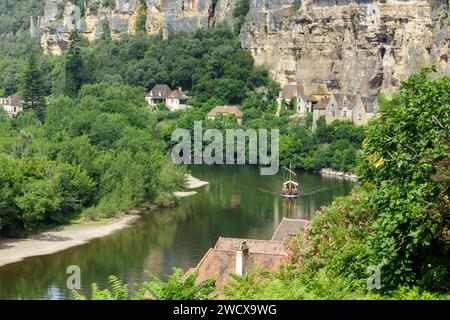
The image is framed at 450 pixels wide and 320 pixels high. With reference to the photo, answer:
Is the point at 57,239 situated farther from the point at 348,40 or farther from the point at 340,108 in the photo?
the point at 348,40

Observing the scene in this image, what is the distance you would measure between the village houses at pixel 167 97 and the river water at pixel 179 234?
2132 cm

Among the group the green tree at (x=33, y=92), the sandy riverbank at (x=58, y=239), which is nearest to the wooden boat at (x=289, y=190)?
the sandy riverbank at (x=58, y=239)

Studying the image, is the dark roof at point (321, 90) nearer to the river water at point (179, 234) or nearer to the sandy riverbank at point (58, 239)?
the river water at point (179, 234)

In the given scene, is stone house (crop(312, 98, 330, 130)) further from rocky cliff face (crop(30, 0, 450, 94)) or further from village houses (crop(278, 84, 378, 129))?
rocky cliff face (crop(30, 0, 450, 94))

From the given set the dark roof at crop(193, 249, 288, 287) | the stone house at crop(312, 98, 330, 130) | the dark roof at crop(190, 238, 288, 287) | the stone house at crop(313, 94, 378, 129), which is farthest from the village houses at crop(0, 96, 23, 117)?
the dark roof at crop(193, 249, 288, 287)

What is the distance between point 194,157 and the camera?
212ft

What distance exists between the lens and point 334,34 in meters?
75.2

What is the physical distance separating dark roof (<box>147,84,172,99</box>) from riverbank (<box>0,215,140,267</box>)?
3923cm

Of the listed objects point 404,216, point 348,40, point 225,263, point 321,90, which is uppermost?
point 348,40

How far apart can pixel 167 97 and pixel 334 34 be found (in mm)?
16793

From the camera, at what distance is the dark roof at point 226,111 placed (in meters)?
72.6

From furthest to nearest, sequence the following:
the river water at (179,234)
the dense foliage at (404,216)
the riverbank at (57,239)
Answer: the riverbank at (57,239), the river water at (179,234), the dense foliage at (404,216)

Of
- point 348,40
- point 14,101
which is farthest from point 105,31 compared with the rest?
point 348,40
